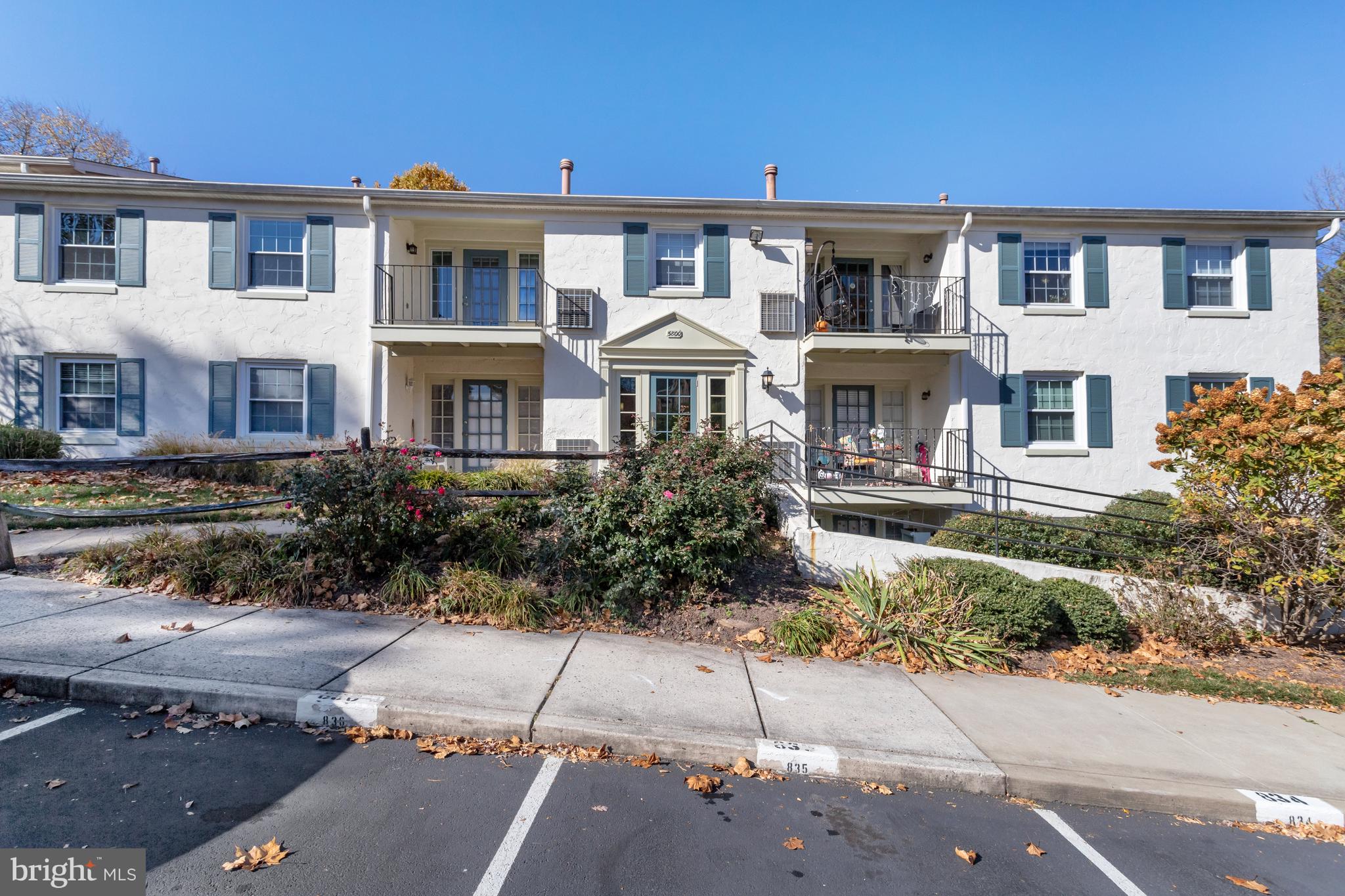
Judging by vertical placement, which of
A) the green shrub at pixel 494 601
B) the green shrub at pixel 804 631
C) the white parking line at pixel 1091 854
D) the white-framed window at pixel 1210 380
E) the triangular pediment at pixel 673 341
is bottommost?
the white parking line at pixel 1091 854

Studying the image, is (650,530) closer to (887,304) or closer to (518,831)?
(518,831)

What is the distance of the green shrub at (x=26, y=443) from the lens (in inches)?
404

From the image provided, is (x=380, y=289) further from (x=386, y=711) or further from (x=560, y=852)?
(x=560, y=852)

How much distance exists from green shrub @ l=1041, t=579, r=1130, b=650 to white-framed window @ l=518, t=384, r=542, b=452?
10350 millimetres

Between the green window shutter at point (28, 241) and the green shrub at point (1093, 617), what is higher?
the green window shutter at point (28, 241)

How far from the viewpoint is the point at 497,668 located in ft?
15.4

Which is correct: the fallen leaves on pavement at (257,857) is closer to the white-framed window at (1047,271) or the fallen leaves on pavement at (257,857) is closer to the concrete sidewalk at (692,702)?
the concrete sidewalk at (692,702)

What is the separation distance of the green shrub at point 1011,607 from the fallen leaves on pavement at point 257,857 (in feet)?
18.5

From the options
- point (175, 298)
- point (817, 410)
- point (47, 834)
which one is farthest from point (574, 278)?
point (47, 834)

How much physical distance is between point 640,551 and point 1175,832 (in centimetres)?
415

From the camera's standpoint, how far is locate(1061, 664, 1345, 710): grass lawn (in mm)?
5203

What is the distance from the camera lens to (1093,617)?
6.13 metres

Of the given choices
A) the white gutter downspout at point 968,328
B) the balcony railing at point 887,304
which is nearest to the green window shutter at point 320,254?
the balcony railing at point 887,304

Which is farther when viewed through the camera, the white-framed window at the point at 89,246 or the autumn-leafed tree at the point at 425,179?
the autumn-leafed tree at the point at 425,179
